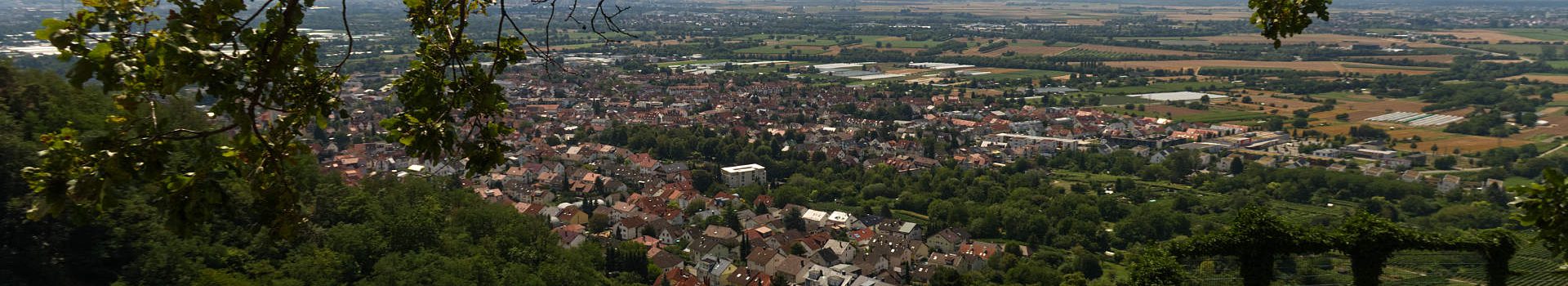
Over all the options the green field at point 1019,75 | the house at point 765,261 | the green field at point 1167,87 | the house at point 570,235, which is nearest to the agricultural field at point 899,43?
the green field at point 1019,75

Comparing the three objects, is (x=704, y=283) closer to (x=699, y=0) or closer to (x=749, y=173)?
(x=749, y=173)

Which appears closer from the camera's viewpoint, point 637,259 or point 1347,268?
point 1347,268

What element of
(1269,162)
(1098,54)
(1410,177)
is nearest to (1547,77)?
(1098,54)

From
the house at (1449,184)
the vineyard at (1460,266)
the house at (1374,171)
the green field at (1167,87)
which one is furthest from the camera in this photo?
the green field at (1167,87)

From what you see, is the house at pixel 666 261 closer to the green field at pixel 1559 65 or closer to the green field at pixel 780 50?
the green field at pixel 780 50

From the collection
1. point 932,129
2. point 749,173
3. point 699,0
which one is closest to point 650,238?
point 749,173

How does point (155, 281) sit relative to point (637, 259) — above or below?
above

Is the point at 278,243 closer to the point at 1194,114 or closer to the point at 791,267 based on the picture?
the point at 791,267
